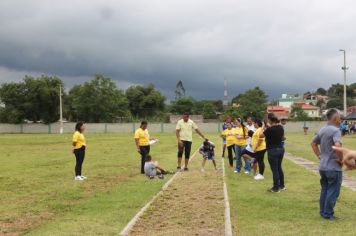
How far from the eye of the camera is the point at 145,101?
110000mm

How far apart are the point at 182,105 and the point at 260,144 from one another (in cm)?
11243

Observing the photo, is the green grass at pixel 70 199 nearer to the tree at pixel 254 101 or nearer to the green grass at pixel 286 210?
the green grass at pixel 286 210

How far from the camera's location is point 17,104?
276 ft

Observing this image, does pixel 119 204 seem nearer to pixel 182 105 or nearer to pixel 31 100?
pixel 31 100

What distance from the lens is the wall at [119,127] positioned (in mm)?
71188

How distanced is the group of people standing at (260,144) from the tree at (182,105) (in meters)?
107

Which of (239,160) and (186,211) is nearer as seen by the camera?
(186,211)

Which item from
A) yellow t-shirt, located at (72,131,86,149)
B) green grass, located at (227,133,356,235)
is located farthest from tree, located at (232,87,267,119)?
green grass, located at (227,133,356,235)

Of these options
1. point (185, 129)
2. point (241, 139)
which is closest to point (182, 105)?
point (185, 129)

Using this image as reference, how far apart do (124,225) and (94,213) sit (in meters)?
1.32

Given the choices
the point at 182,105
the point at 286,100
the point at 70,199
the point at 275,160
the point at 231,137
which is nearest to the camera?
the point at 70,199

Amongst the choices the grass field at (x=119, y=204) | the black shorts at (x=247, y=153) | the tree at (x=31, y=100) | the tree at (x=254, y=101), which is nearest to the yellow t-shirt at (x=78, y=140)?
the grass field at (x=119, y=204)

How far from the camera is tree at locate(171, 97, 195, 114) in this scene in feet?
413

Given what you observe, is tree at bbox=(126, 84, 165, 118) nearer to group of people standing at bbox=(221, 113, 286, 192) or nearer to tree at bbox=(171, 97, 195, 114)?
tree at bbox=(171, 97, 195, 114)
